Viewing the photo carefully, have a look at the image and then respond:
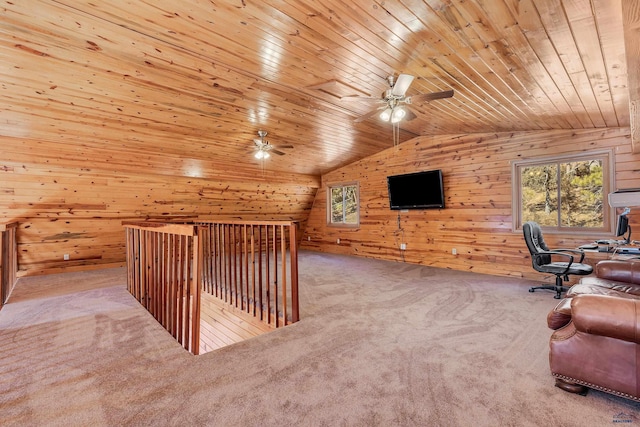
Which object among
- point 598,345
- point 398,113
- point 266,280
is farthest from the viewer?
point 266,280

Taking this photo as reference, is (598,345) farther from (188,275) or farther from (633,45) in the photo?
(188,275)

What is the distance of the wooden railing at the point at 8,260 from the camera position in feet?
11.1

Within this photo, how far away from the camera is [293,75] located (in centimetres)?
312

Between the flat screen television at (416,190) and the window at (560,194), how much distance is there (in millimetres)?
1285

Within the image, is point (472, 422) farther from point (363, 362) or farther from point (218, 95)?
point (218, 95)

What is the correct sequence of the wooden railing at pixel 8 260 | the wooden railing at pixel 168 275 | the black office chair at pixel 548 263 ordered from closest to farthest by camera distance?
the wooden railing at pixel 168 275 → the wooden railing at pixel 8 260 → the black office chair at pixel 548 263

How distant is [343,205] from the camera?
8008 mm

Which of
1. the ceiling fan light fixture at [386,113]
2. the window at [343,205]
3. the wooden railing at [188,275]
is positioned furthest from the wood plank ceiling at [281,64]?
the window at [343,205]

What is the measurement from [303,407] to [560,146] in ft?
16.7

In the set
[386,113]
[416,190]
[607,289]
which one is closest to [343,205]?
[416,190]

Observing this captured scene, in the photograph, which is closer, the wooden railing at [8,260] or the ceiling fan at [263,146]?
the wooden railing at [8,260]

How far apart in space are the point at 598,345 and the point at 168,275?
11.5 ft

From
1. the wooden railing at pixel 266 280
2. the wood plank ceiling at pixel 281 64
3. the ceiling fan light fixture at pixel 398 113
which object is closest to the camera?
the wood plank ceiling at pixel 281 64

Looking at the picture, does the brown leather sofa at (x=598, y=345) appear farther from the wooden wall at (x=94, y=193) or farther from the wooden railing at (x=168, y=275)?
the wooden wall at (x=94, y=193)
